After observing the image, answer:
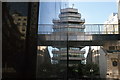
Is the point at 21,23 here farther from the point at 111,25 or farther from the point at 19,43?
the point at 111,25

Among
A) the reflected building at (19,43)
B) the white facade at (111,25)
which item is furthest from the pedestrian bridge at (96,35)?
the reflected building at (19,43)

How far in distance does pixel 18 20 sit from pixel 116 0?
345 centimetres

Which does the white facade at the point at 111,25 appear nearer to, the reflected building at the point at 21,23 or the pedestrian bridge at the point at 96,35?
the pedestrian bridge at the point at 96,35

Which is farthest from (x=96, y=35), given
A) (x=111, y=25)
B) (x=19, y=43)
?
(x=19, y=43)

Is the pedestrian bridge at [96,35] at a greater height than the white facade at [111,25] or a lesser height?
lesser

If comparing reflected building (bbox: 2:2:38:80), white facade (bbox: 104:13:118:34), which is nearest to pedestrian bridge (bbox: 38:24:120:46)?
white facade (bbox: 104:13:118:34)

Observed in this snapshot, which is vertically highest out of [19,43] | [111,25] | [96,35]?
[111,25]

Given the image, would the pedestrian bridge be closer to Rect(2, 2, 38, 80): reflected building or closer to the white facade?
the white facade

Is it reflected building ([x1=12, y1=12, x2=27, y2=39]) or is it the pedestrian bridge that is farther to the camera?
the pedestrian bridge

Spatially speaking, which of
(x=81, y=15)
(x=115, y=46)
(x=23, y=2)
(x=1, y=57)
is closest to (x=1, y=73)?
(x=1, y=57)

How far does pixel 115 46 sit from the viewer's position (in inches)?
150

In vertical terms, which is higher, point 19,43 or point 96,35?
point 96,35

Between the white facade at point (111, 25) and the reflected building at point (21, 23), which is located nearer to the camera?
the reflected building at point (21, 23)

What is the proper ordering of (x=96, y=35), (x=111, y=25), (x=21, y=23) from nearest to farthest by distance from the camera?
(x=21, y=23)
(x=96, y=35)
(x=111, y=25)
